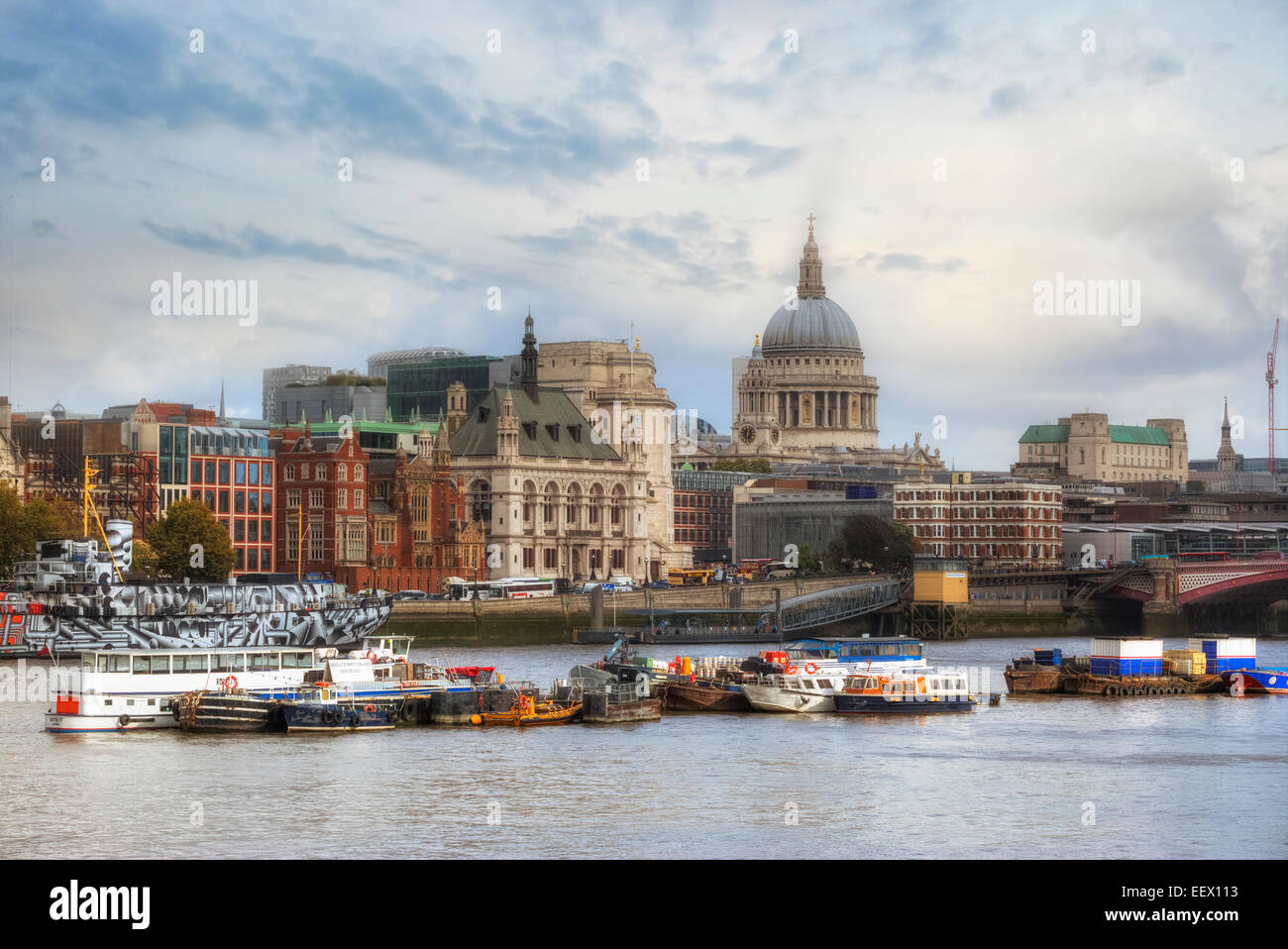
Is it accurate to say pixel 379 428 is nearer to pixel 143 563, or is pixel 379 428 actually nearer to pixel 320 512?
pixel 320 512

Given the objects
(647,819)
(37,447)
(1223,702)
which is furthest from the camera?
(37,447)

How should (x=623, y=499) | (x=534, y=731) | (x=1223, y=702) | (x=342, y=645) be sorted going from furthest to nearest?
(x=623, y=499) < (x=342, y=645) < (x=1223, y=702) < (x=534, y=731)

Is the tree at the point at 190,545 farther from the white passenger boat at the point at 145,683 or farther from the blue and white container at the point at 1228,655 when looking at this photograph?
the blue and white container at the point at 1228,655

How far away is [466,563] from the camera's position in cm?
15100

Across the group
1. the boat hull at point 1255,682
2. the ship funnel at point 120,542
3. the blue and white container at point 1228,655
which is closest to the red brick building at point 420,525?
the ship funnel at point 120,542

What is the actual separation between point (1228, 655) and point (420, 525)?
236 ft

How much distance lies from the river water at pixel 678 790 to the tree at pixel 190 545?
46.2m

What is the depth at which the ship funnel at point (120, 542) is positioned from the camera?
11019 centimetres

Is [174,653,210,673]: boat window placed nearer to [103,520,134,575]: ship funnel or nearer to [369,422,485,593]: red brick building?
[103,520,134,575]: ship funnel

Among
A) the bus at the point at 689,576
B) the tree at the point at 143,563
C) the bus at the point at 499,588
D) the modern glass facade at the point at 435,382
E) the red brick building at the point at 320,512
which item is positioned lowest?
the bus at the point at 499,588
